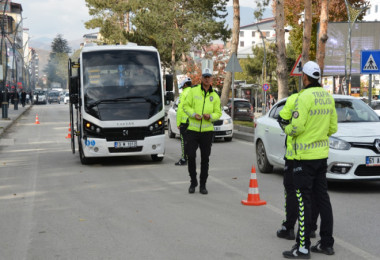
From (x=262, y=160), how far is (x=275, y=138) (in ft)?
3.32

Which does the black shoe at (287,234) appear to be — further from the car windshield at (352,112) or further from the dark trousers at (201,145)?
the car windshield at (352,112)

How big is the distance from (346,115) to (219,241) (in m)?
5.02

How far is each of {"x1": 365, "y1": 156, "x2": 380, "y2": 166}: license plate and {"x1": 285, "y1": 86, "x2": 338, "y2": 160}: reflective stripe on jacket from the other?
3.79m

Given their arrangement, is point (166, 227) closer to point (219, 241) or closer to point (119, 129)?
point (219, 241)

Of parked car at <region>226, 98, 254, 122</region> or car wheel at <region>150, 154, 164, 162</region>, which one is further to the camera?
parked car at <region>226, 98, 254, 122</region>

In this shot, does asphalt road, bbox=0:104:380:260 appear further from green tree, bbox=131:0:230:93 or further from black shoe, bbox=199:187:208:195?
green tree, bbox=131:0:230:93

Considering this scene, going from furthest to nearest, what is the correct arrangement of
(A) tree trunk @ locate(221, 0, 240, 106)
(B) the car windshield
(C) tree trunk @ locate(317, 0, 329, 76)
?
(A) tree trunk @ locate(221, 0, 240, 106) < (C) tree trunk @ locate(317, 0, 329, 76) < (B) the car windshield

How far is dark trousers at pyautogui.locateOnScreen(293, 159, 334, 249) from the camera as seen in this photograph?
586cm

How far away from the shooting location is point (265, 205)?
8.80 meters

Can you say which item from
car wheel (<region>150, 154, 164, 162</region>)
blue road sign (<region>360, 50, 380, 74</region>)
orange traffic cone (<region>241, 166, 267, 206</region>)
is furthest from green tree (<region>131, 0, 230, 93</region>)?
orange traffic cone (<region>241, 166, 267, 206</region>)

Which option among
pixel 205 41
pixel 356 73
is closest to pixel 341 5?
pixel 356 73

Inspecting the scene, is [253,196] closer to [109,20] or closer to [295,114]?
[295,114]

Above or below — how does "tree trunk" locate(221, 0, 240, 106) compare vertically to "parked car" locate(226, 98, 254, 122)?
above

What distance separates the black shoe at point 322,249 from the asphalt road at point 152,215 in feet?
0.40
